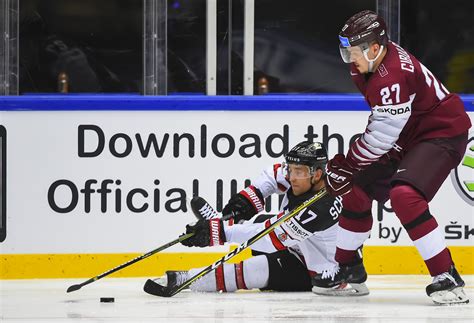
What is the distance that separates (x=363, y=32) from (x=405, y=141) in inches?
18.9

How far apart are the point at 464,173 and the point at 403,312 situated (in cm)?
175

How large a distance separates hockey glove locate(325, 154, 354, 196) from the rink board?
1.22 metres

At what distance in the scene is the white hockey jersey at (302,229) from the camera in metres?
5.20

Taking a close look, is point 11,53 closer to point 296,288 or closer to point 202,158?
point 202,158

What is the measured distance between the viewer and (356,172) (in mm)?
4988

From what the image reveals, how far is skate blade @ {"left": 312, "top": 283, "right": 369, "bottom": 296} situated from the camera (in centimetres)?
525

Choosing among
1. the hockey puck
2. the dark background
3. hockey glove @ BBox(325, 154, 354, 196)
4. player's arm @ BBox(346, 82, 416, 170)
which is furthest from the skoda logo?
the hockey puck

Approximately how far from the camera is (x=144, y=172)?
618 cm

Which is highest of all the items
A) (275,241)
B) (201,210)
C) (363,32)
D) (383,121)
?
(363,32)

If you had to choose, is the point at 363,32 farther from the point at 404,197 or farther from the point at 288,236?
the point at 288,236

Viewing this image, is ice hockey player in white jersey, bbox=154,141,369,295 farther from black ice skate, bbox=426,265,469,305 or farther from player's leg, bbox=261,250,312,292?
black ice skate, bbox=426,265,469,305

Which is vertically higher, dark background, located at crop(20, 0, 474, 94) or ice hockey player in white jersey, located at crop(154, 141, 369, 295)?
dark background, located at crop(20, 0, 474, 94)

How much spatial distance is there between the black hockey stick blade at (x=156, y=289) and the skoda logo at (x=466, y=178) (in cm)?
182

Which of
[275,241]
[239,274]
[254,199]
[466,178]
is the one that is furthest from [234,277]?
[466,178]
